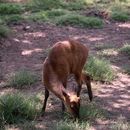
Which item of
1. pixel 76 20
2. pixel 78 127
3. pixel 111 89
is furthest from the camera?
pixel 76 20

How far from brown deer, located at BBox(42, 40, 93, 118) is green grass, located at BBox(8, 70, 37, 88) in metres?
1.18

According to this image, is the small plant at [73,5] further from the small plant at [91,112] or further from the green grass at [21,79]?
the small plant at [91,112]

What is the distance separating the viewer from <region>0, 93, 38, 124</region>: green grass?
18.7 ft

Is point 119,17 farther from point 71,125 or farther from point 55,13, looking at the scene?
point 71,125

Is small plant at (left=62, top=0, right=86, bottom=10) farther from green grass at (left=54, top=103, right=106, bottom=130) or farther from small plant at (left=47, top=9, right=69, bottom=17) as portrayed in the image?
green grass at (left=54, top=103, right=106, bottom=130)

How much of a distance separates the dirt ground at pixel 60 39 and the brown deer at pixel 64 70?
493 mm

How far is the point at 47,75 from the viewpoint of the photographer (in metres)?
5.71

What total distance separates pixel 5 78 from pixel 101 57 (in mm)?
2285

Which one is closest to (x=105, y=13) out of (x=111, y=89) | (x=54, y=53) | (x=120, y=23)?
(x=120, y=23)

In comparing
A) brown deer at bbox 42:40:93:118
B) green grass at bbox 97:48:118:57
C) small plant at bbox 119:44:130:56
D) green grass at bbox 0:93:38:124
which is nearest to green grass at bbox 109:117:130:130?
brown deer at bbox 42:40:93:118

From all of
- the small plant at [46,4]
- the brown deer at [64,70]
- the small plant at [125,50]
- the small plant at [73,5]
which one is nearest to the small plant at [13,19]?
the small plant at [46,4]

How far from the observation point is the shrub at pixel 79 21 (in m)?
11.7

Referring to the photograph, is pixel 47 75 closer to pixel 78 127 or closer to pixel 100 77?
pixel 78 127

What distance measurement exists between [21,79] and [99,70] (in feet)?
4.65
